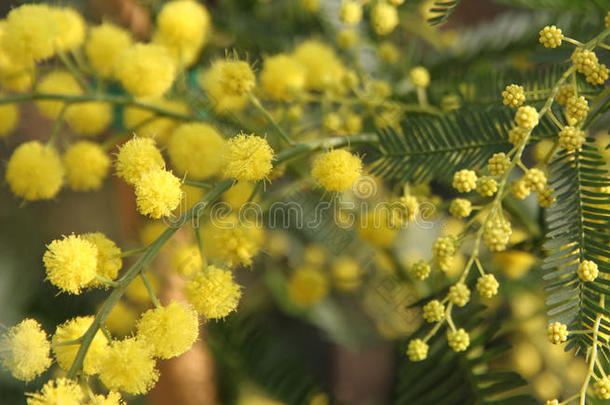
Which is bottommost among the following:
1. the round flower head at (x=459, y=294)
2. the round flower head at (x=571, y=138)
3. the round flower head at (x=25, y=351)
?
the round flower head at (x=25, y=351)

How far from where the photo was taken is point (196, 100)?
835 mm

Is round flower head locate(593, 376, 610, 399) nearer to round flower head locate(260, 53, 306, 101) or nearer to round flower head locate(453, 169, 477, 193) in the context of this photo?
round flower head locate(453, 169, 477, 193)

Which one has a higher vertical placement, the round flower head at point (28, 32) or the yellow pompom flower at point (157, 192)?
the round flower head at point (28, 32)

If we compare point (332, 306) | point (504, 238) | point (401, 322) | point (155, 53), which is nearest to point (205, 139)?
point (155, 53)

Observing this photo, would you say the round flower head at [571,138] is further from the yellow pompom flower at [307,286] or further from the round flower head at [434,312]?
the yellow pompom flower at [307,286]

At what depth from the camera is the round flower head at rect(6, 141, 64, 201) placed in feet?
2.35

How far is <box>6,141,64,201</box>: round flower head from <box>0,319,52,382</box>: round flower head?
27 centimetres

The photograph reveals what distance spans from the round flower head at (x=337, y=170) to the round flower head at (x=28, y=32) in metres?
0.37

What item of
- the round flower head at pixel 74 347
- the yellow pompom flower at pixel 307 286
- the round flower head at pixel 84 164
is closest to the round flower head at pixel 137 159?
the round flower head at pixel 74 347

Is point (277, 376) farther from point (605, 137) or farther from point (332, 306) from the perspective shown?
point (605, 137)

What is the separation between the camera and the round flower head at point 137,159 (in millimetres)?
545

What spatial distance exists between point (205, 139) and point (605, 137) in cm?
57

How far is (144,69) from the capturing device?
70 centimetres

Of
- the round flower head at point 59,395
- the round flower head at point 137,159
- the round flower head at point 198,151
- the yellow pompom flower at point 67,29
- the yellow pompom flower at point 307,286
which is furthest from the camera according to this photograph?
the yellow pompom flower at point 307,286
